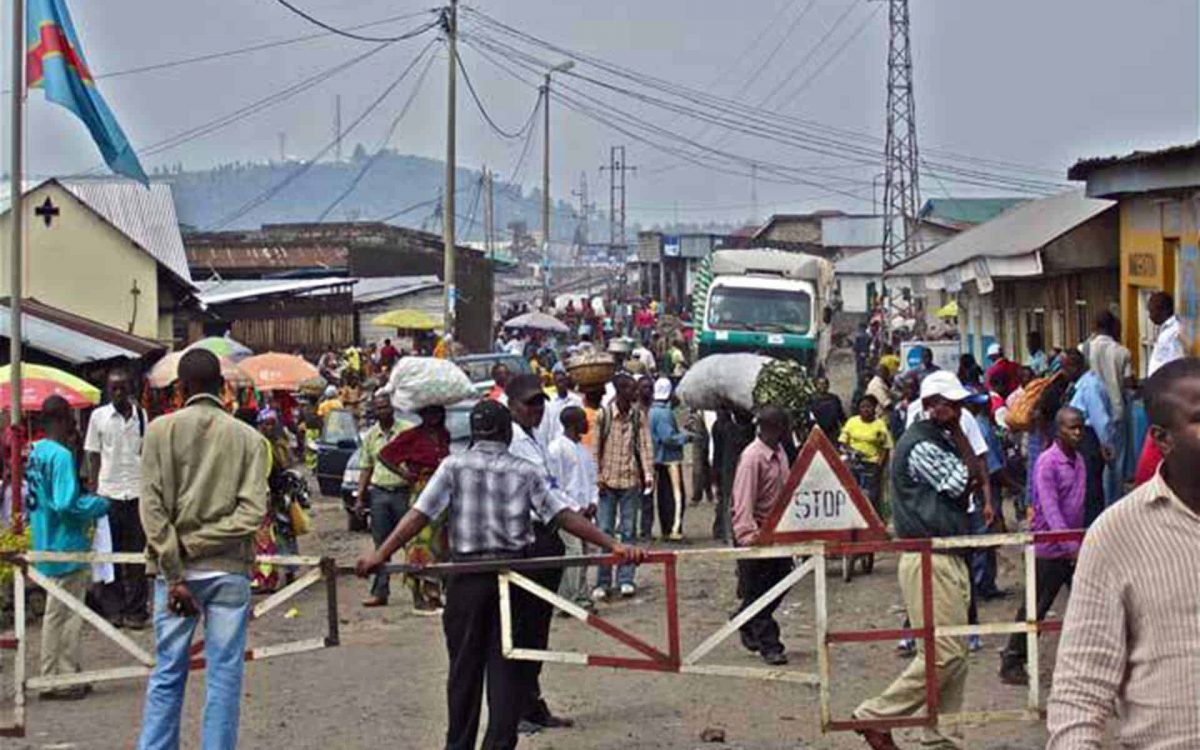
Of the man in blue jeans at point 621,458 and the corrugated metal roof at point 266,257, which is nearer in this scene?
the man in blue jeans at point 621,458

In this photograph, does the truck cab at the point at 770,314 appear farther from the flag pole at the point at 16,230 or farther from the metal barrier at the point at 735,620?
the metal barrier at the point at 735,620

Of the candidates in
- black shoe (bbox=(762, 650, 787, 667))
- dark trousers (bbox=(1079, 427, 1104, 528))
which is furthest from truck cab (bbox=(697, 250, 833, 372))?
black shoe (bbox=(762, 650, 787, 667))

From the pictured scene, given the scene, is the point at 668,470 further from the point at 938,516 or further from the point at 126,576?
the point at 938,516

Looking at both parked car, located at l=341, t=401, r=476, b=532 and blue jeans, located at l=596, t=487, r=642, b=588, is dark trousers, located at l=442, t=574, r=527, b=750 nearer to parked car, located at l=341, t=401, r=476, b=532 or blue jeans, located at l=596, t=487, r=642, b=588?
blue jeans, located at l=596, t=487, r=642, b=588

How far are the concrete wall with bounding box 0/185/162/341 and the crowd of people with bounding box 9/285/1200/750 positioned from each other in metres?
19.3

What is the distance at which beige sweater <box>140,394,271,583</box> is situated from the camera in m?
7.71

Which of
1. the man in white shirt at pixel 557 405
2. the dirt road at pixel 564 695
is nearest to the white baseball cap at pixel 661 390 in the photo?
the man in white shirt at pixel 557 405

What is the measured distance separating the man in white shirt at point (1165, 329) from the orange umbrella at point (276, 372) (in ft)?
49.8

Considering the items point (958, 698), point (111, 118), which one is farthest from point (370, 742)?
point (111, 118)

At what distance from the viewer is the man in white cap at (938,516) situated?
29.3 feet

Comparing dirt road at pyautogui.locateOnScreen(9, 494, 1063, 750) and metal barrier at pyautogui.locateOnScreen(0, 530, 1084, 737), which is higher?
metal barrier at pyautogui.locateOnScreen(0, 530, 1084, 737)

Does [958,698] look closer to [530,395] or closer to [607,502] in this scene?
[530,395]

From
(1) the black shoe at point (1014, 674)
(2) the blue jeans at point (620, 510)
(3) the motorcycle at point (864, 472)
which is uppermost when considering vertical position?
(3) the motorcycle at point (864, 472)

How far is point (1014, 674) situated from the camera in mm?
10891
